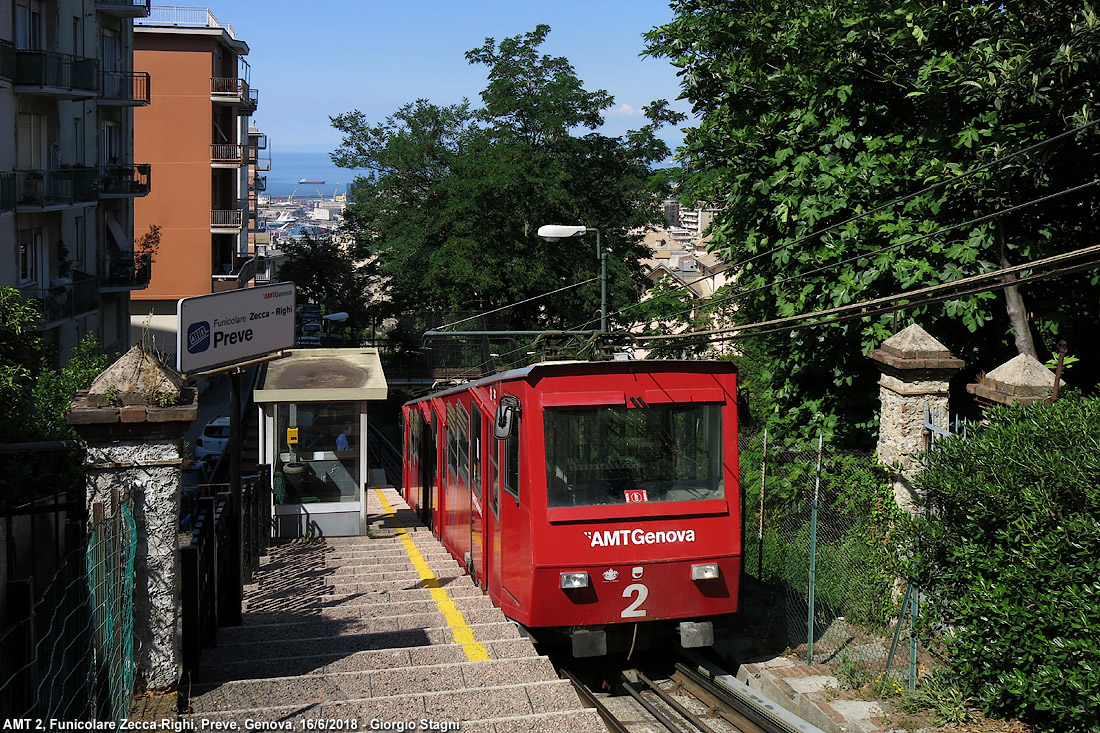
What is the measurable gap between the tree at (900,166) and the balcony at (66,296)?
733 inches

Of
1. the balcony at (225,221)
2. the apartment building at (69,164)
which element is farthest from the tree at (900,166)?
the balcony at (225,221)

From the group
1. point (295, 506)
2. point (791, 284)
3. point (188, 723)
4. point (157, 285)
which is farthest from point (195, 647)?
point (157, 285)

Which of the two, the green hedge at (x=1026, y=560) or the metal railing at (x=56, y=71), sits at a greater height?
the metal railing at (x=56, y=71)

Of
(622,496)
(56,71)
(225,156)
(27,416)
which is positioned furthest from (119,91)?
(622,496)

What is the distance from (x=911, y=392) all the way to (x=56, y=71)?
24.3 metres

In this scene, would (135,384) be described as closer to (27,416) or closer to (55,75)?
(27,416)

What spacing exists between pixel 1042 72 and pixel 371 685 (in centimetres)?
940

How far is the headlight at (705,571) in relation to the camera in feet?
32.1

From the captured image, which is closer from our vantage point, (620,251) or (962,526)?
(962,526)

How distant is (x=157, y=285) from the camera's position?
47906 millimetres

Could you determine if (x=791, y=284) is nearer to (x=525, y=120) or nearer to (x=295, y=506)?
(x=295, y=506)

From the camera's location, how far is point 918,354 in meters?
10.2

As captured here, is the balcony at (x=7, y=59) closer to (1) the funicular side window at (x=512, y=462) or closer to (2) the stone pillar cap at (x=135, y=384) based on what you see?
(1) the funicular side window at (x=512, y=462)

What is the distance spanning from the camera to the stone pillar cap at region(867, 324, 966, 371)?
10.1 meters
